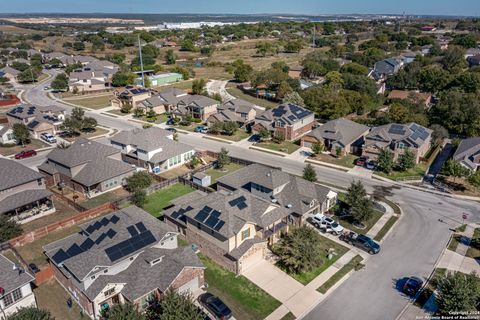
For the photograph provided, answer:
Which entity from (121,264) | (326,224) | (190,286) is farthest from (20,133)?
(326,224)

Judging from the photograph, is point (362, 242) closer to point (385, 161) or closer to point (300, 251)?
point (300, 251)

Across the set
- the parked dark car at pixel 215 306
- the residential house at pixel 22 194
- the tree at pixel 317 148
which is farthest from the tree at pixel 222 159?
the parked dark car at pixel 215 306

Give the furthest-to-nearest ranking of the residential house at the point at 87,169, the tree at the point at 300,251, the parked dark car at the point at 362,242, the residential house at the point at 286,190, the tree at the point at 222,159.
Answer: the tree at the point at 222,159
the residential house at the point at 87,169
the residential house at the point at 286,190
the parked dark car at the point at 362,242
the tree at the point at 300,251

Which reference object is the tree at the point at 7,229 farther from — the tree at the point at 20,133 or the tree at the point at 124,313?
the tree at the point at 20,133

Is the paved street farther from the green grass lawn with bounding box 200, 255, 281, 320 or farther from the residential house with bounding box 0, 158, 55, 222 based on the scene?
the residential house with bounding box 0, 158, 55, 222

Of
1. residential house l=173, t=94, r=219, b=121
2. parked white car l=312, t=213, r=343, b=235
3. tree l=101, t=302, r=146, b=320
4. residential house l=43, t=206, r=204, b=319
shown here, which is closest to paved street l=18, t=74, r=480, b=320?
parked white car l=312, t=213, r=343, b=235

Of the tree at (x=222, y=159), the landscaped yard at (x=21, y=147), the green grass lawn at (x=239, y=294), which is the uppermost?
the tree at (x=222, y=159)
